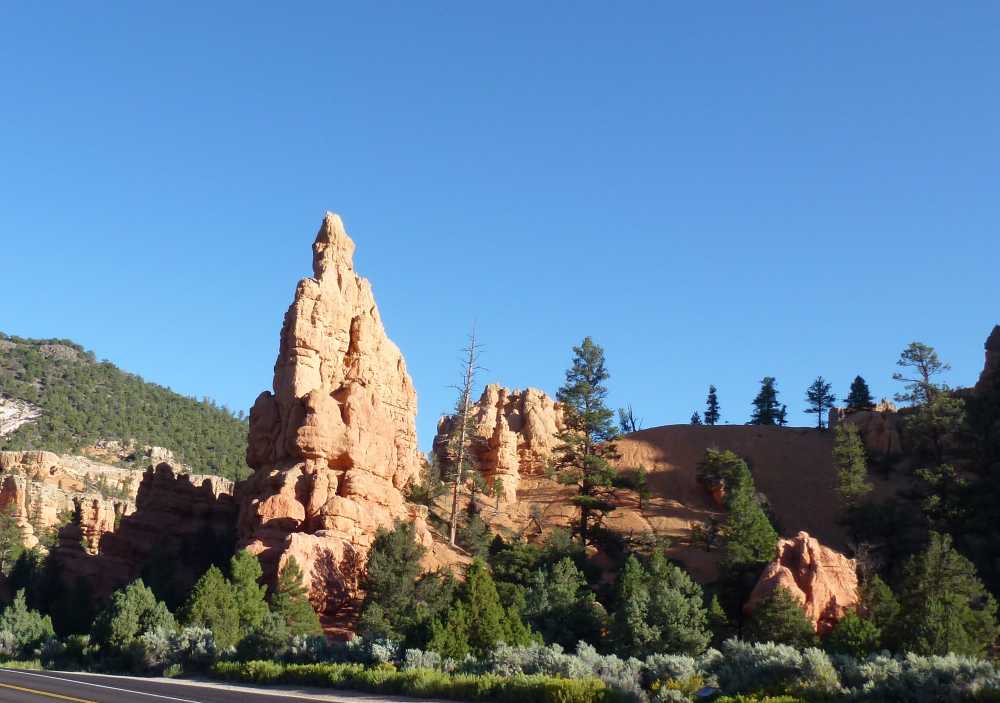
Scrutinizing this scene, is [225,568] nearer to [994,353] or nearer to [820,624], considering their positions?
[820,624]

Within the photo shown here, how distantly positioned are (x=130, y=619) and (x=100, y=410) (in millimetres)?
108947

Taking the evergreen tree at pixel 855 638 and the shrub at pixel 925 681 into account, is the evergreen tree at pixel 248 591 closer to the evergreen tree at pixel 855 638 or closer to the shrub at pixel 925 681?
the evergreen tree at pixel 855 638

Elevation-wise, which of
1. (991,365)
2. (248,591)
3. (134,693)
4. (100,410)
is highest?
(100,410)

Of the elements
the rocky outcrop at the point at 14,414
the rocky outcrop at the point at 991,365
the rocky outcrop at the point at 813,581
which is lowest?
the rocky outcrop at the point at 813,581

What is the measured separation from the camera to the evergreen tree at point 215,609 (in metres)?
35.3

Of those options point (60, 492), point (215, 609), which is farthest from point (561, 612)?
point (60, 492)

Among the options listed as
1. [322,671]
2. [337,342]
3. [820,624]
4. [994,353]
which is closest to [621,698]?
[322,671]

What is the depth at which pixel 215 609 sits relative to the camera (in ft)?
119

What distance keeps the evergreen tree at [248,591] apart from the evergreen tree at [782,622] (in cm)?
1974

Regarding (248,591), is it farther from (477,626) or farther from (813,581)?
(813,581)

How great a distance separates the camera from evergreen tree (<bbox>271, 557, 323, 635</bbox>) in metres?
36.5

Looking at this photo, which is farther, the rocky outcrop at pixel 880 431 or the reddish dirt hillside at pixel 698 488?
the rocky outcrop at pixel 880 431

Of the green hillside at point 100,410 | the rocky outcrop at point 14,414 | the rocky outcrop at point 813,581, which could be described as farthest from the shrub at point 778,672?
the rocky outcrop at point 14,414

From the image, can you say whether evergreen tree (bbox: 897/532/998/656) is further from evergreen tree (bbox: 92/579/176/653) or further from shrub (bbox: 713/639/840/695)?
evergreen tree (bbox: 92/579/176/653)
